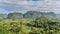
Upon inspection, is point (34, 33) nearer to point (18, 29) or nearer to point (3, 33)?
point (18, 29)

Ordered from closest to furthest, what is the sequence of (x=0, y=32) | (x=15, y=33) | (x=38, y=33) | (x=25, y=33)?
(x=0, y=32)
(x=15, y=33)
(x=25, y=33)
(x=38, y=33)

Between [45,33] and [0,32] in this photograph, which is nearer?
[0,32]

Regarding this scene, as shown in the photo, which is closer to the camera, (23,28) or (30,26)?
(23,28)

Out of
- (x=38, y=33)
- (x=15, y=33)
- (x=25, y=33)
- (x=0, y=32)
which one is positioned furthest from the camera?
(x=38, y=33)

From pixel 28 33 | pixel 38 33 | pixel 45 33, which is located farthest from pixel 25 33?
pixel 45 33

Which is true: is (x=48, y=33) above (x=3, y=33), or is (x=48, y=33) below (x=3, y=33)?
below

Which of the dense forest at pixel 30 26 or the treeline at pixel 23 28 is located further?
the dense forest at pixel 30 26

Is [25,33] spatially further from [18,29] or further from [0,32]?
[0,32]

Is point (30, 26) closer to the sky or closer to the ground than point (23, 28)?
closer to the ground

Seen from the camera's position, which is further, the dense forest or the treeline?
the dense forest
